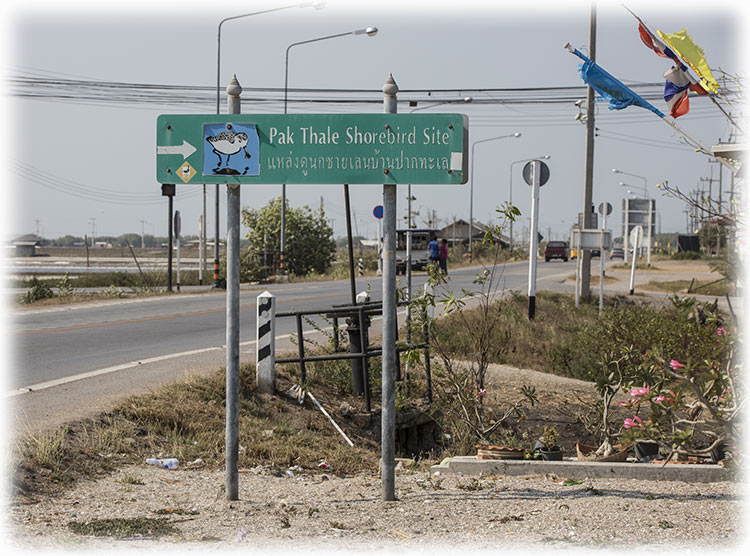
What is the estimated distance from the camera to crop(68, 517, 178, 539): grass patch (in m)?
4.76

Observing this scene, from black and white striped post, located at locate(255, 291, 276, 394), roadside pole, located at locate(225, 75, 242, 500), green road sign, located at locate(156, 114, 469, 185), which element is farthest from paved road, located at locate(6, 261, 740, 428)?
green road sign, located at locate(156, 114, 469, 185)

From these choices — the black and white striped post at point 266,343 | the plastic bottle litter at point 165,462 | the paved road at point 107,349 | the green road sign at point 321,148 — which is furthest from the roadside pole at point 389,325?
the paved road at point 107,349

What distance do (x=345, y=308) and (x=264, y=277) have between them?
27428mm

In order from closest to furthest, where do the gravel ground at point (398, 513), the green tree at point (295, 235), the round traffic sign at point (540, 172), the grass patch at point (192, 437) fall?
the gravel ground at point (398, 513)
the grass patch at point (192, 437)
the round traffic sign at point (540, 172)
the green tree at point (295, 235)

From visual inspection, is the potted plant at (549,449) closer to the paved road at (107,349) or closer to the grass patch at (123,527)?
the paved road at (107,349)

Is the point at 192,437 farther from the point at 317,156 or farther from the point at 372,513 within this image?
the point at 317,156

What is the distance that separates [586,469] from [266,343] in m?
3.55

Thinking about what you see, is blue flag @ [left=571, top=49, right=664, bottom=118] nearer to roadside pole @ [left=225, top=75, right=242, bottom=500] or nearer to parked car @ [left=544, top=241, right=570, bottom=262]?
roadside pole @ [left=225, top=75, right=242, bottom=500]

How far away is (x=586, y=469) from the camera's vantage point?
6828 mm

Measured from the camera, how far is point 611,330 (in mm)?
12180

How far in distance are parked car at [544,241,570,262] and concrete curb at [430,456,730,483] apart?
Result: 64.7 metres

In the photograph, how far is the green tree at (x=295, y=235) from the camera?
4062 centimetres

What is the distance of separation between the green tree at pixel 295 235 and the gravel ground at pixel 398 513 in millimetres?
33957

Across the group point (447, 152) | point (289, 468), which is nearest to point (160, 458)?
point (289, 468)
